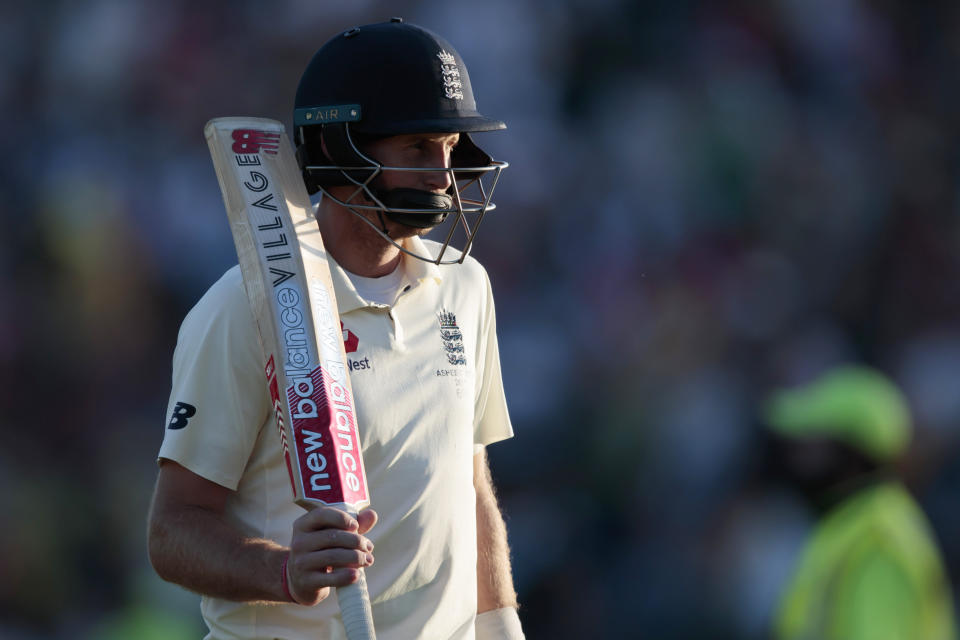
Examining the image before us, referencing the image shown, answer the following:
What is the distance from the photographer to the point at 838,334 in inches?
155

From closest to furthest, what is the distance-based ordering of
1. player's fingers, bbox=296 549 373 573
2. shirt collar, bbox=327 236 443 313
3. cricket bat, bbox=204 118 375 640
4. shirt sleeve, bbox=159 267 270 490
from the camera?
player's fingers, bbox=296 549 373 573 → cricket bat, bbox=204 118 375 640 → shirt sleeve, bbox=159 267 270 490 → shirt collar, bbox=327 236 443 313

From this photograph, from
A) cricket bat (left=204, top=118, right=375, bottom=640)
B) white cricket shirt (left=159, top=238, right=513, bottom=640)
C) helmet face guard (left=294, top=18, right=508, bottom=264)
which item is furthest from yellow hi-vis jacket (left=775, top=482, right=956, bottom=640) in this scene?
cricket bat (left=204, top=118, right=375, bottom=640)

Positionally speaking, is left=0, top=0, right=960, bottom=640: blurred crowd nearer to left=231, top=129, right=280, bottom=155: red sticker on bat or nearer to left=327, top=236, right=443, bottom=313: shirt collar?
left=327, top=236, right=443, bottom=313: shirt collar

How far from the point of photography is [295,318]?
1.63 m

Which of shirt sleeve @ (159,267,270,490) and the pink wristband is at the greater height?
shirt sleeve @ (159,267,270,490)

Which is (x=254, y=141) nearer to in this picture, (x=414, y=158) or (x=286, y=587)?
(x=414, y=158)

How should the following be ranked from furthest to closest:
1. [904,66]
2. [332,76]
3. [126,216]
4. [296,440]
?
[904,66], [126,216], [332,76], [296,440]

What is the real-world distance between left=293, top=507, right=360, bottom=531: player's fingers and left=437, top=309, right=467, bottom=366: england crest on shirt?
1.64 feet

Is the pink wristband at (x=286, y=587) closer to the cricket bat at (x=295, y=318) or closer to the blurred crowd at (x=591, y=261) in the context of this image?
the cricket bat at (x=295, y=318)

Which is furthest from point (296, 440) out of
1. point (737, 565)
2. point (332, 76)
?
point (737, 565)

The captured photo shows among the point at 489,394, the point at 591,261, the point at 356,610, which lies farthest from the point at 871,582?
the point at 356,610

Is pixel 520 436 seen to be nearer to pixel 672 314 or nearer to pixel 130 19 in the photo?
pixel 672 314

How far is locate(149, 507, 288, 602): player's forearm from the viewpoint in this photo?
156 cm

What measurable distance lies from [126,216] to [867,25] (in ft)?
8.85
